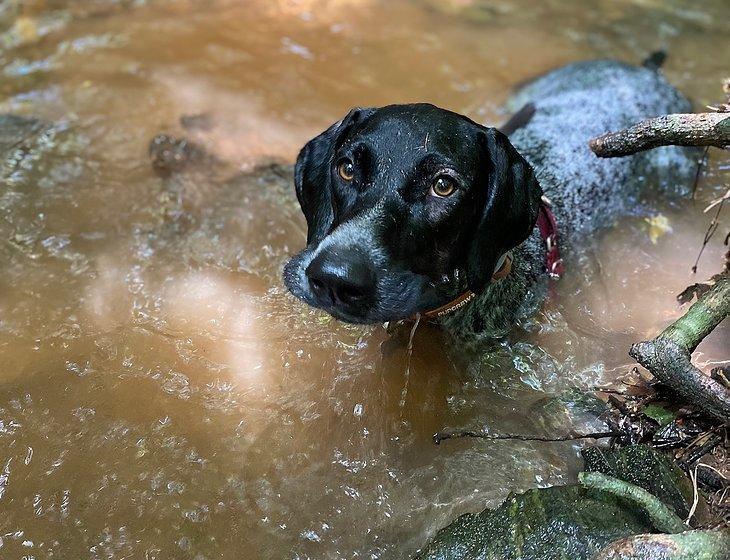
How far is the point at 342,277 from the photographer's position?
2605 millimetres

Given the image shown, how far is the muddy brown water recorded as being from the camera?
9.58 feet

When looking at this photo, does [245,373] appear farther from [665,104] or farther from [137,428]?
[665,104]

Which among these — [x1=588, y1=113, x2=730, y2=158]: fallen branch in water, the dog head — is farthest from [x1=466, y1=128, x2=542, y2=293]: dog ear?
[x1=588, y1=113, x2=730, y2=158]: fallen branch in water

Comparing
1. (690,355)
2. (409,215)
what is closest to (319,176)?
(409,215)

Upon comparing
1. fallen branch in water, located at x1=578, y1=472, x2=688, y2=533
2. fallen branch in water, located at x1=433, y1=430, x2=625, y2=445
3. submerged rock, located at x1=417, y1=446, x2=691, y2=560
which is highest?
fallen branch in water, located at x1=578, y1=472, x2=688, y2=533

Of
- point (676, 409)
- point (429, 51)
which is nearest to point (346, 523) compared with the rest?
point (676, 409)

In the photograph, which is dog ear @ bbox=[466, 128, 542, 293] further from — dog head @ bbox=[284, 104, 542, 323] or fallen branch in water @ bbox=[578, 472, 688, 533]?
fallen branch in water @ bbox=[578, 472, 688, 533]

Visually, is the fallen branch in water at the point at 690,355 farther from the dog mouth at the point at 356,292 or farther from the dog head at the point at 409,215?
the dog mouth at the point at 356,292

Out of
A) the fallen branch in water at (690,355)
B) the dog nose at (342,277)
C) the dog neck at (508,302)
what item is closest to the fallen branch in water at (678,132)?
the fallen branch in water at (690,355)

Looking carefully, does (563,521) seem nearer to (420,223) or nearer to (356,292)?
(356,292)

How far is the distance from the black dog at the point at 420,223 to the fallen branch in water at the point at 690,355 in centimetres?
85

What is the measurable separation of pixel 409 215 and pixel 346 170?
16.5 inches

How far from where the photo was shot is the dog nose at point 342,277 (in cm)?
261

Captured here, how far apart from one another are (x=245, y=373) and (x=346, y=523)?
108cm
